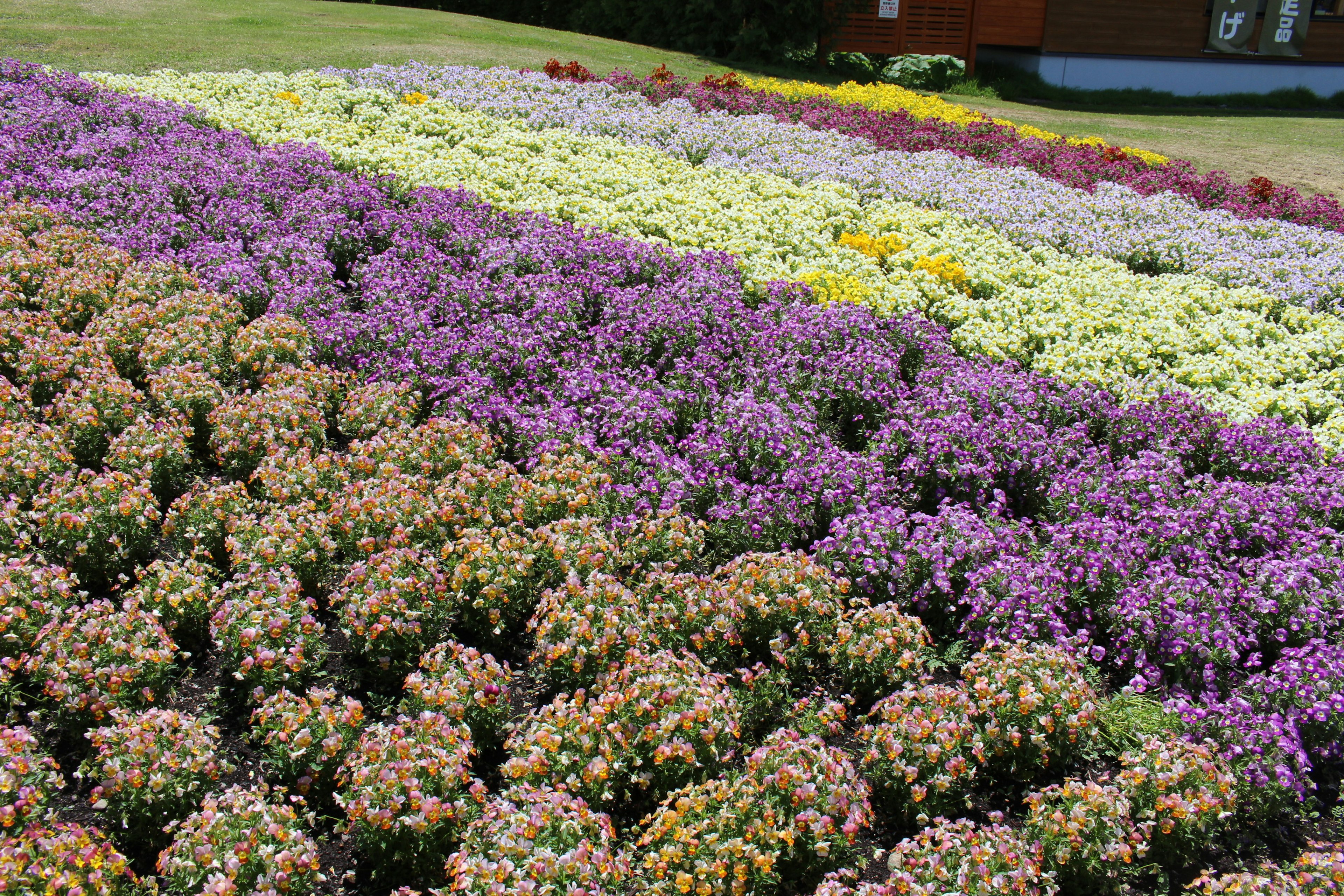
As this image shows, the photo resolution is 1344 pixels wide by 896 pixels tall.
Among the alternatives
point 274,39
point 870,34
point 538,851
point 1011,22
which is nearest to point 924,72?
point 870,34

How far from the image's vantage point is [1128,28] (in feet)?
83.3

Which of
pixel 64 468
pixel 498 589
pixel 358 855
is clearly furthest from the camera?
pixel 64 468

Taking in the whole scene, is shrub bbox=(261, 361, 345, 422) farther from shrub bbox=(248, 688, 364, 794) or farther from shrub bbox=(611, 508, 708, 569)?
shrub bbox=(248, 688, 364, 794)

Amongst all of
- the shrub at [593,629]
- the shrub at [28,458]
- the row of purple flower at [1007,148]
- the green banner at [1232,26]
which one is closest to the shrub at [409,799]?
the shrub at [593,629]

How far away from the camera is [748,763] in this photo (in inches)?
144

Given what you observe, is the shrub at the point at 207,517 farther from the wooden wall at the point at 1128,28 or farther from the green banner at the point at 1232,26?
the green banner at the point at 1232,26

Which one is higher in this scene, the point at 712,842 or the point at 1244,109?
the point at 1244,109

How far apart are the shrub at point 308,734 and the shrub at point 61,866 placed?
64 cm

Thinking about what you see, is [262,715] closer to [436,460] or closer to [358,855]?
[358,855]

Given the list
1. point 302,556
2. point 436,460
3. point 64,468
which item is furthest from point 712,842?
point 64,468

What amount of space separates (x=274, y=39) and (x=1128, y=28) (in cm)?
2170

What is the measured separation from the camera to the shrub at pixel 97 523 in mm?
4805

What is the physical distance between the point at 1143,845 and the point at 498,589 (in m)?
2.89

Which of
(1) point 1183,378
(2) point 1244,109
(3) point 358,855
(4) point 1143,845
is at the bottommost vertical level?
(3) point 358,855
